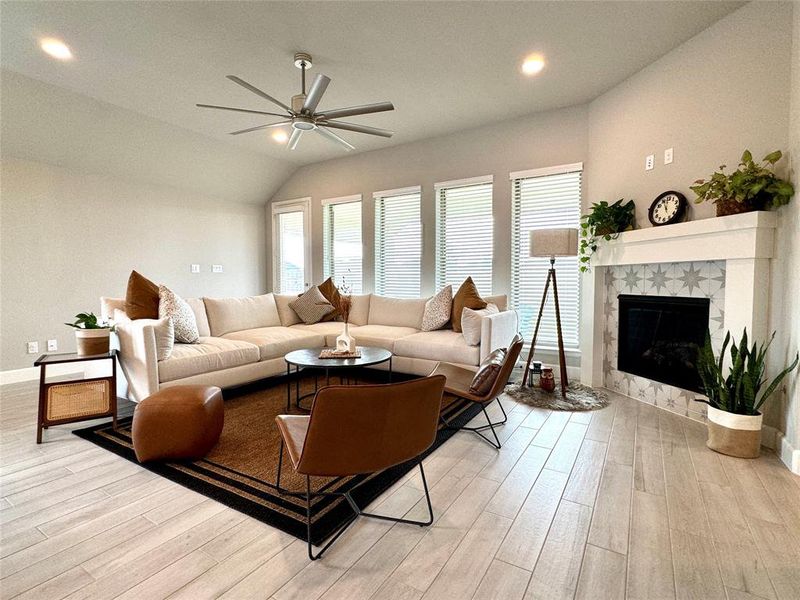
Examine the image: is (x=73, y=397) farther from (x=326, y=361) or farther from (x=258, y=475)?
(x=326, y=361)

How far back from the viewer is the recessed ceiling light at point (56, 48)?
116 inches

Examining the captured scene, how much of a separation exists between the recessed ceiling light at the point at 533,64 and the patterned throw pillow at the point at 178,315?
378 cm

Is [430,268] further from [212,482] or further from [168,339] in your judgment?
[212,482]

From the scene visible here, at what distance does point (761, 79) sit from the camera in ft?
8.39

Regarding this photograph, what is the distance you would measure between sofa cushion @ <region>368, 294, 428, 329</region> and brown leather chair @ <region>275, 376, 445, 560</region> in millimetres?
3072

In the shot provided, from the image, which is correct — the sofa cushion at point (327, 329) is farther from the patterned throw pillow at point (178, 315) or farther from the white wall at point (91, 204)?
the white wall at point (91, 204)

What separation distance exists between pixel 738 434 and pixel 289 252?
20.1 ft

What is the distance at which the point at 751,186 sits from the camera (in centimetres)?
244

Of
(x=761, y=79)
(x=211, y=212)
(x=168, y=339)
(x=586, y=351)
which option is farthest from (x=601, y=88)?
(x=211, y=212)

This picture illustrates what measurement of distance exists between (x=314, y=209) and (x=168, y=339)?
3666mm

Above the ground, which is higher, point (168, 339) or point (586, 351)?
point (168, 339)

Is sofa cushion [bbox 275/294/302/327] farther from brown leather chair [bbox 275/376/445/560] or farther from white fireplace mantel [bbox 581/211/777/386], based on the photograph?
white fireplace mantel [bbox 581/211/777/386]

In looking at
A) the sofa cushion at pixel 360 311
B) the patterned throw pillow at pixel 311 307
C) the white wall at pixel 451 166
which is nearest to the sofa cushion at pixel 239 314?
the patterned throw pillow at pixel 311 307

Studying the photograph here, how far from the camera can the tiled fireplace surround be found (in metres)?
2.55
